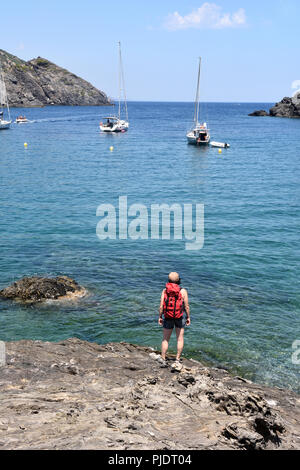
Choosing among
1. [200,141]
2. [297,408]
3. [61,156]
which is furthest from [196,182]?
[297,408]

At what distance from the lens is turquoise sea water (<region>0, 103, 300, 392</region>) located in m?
15.7

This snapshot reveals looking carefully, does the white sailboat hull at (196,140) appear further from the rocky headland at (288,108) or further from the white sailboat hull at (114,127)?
the rocky headland at (288,108)

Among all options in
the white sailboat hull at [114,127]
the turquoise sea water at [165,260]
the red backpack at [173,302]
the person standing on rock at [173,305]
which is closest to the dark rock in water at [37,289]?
the turquoise sea water at [165,260]

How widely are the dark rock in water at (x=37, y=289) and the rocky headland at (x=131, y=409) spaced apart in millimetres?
6498

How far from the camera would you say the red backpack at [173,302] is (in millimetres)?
11664

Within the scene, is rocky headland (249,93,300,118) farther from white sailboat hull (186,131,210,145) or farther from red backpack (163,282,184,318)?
red backpack (163,282,184,318)

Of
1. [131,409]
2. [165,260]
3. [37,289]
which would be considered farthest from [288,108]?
[131,409]

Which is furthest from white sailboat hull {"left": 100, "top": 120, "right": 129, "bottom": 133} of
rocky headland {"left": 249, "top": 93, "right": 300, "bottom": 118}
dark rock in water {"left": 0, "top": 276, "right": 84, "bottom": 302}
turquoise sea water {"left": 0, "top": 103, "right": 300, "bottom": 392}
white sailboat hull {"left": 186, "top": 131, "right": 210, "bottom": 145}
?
rocky headland {"left": 249, "top": 93, "right": 300, "bottom": 118}

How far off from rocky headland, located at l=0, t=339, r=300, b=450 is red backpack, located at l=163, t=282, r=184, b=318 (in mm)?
1392

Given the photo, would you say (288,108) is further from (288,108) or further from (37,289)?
(37,289)

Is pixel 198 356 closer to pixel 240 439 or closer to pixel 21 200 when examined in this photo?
pixel 240 439

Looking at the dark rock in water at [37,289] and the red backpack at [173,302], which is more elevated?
the red backpack at [173,302]

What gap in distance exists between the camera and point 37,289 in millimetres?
18516

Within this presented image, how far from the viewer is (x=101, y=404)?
8688mm
